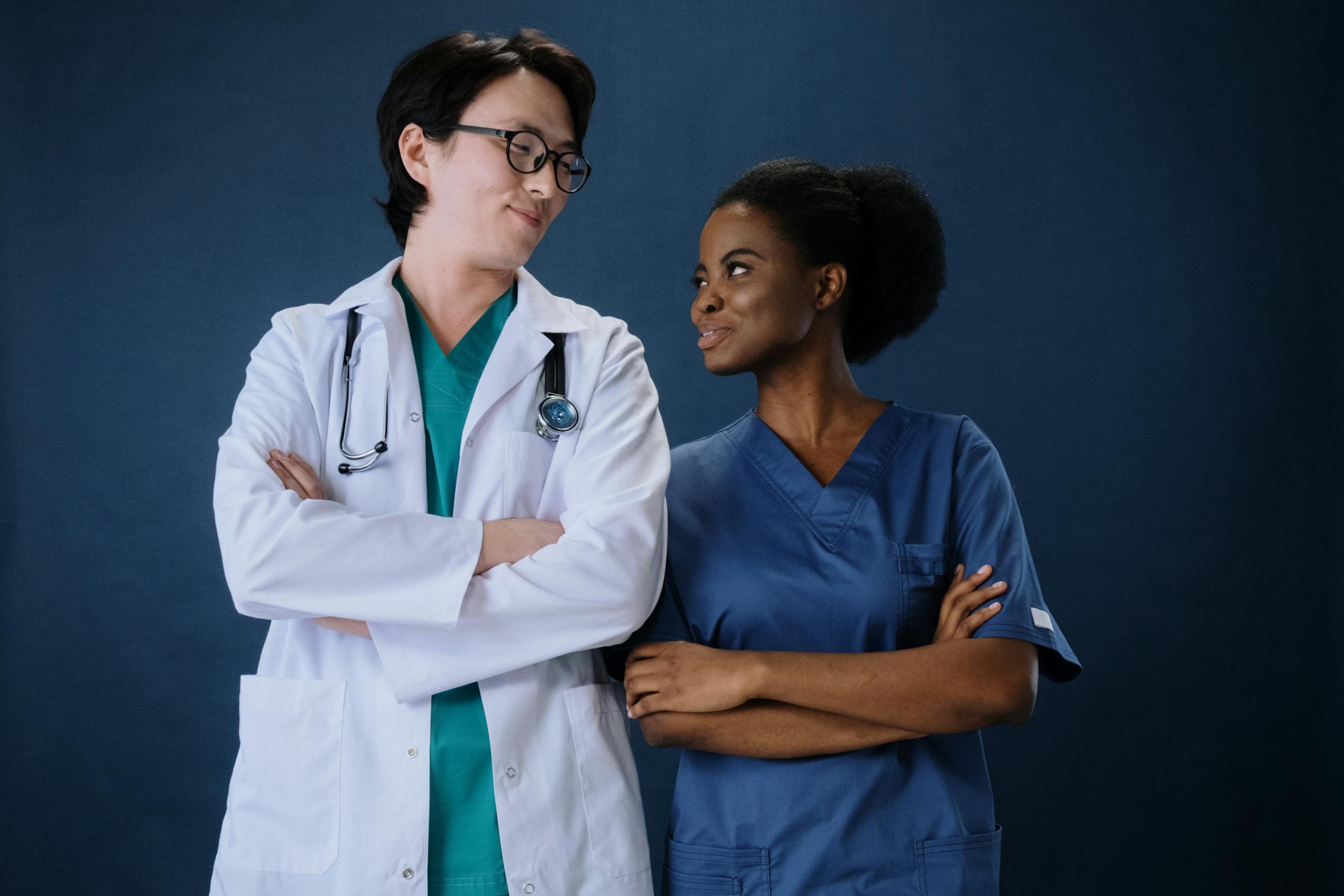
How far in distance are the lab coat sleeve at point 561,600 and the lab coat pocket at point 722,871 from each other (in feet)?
1.05

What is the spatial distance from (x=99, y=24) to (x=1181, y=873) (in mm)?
2835

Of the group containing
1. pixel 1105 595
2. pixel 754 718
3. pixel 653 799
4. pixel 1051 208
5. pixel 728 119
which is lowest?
pixel 653 799

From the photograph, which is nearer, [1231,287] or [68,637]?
[68,637]

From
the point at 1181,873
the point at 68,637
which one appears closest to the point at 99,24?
the point at 68,637

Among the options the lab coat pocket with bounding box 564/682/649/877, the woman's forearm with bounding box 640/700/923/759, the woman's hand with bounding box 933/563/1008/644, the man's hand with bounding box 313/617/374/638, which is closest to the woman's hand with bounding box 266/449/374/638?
the man's hand with bounding box 313/617/374/638

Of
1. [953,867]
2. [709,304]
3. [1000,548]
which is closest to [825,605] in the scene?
[1000,548]

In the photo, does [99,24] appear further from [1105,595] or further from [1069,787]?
[1069,787]

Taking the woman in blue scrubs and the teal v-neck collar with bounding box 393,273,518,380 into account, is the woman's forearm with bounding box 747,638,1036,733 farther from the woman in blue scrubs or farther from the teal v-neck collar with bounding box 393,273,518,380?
the teal v-neck collar with bounding box 393,273,518,380

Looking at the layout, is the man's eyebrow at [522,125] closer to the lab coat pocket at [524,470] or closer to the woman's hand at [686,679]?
the lab coat pocket at [524,470]

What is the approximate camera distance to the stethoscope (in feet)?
4.78

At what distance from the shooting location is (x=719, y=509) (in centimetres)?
165

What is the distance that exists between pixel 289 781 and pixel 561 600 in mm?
381

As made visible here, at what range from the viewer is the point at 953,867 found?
1471mm

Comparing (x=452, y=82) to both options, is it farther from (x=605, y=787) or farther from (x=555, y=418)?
(x=605, y=787)
